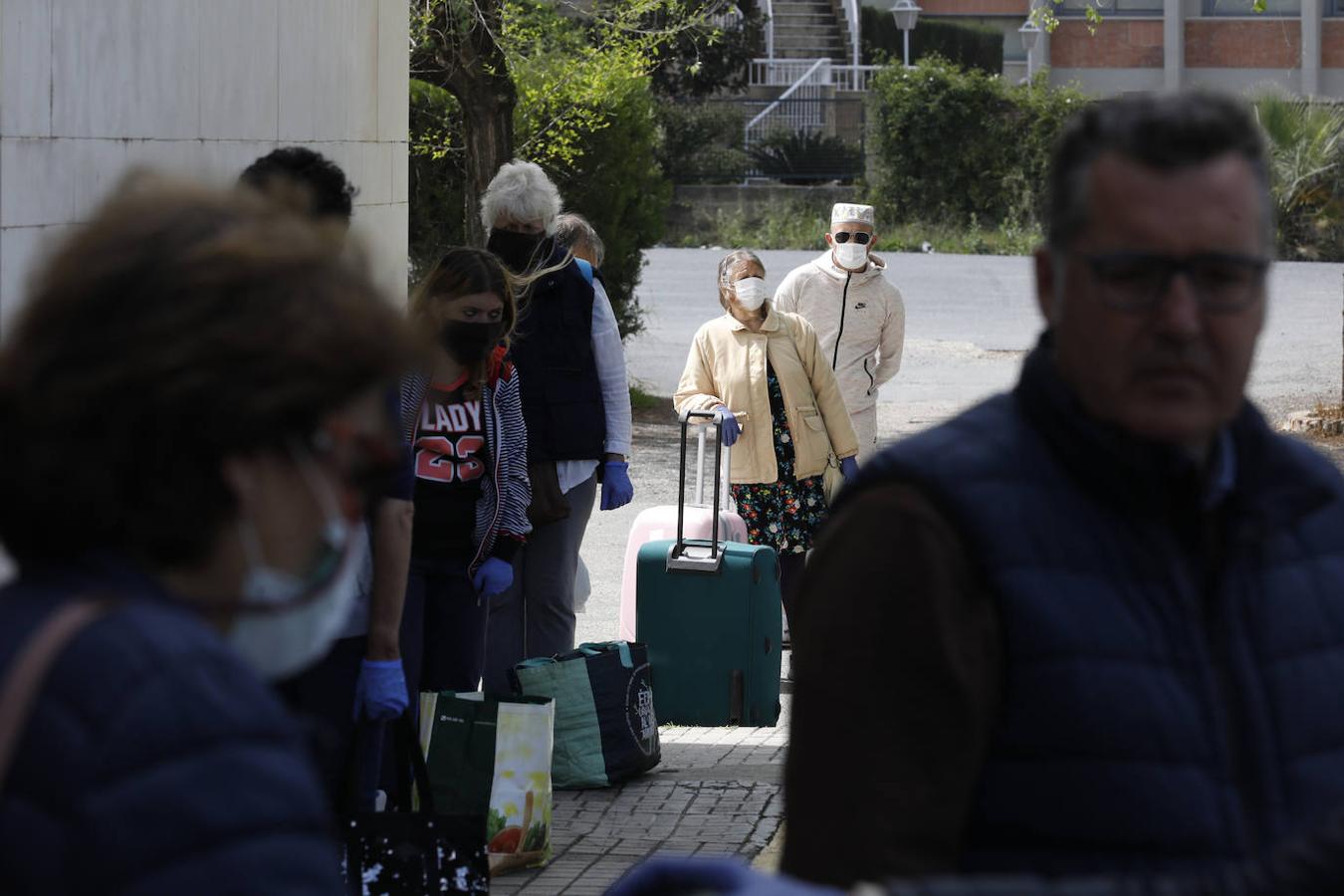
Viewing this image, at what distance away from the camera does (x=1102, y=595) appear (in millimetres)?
1773

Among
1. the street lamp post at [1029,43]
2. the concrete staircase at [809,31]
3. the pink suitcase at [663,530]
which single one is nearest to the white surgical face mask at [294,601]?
the pink suitcase at [663,530]

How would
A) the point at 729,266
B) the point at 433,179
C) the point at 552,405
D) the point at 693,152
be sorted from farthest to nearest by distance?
the point at 693,152 → the point at 433,179 → the point at 729,266 → the point at 552,405

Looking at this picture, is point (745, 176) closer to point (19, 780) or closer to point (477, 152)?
point (477, 152)

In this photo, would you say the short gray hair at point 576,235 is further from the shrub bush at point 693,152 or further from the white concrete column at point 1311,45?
the white concrete column at point 1311,45

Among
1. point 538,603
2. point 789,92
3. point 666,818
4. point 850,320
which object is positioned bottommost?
point 666,818

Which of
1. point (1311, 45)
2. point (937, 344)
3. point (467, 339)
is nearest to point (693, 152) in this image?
point (1311, 45)

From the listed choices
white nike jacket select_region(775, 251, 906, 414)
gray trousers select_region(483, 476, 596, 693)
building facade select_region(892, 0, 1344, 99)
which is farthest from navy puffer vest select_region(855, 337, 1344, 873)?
building facade select_region(892, 0, 1344, 99)

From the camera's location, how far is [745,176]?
119 feet

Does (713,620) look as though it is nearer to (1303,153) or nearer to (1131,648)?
(1131,648)

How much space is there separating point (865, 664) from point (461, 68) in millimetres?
11588

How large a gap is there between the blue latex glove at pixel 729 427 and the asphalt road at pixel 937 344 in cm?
135

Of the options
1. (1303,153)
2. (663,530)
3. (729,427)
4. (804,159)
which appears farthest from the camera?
(804,159)

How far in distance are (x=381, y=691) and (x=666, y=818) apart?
1.67 m

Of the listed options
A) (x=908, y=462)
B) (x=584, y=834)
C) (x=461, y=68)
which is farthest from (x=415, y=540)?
(x=461, y=68)
